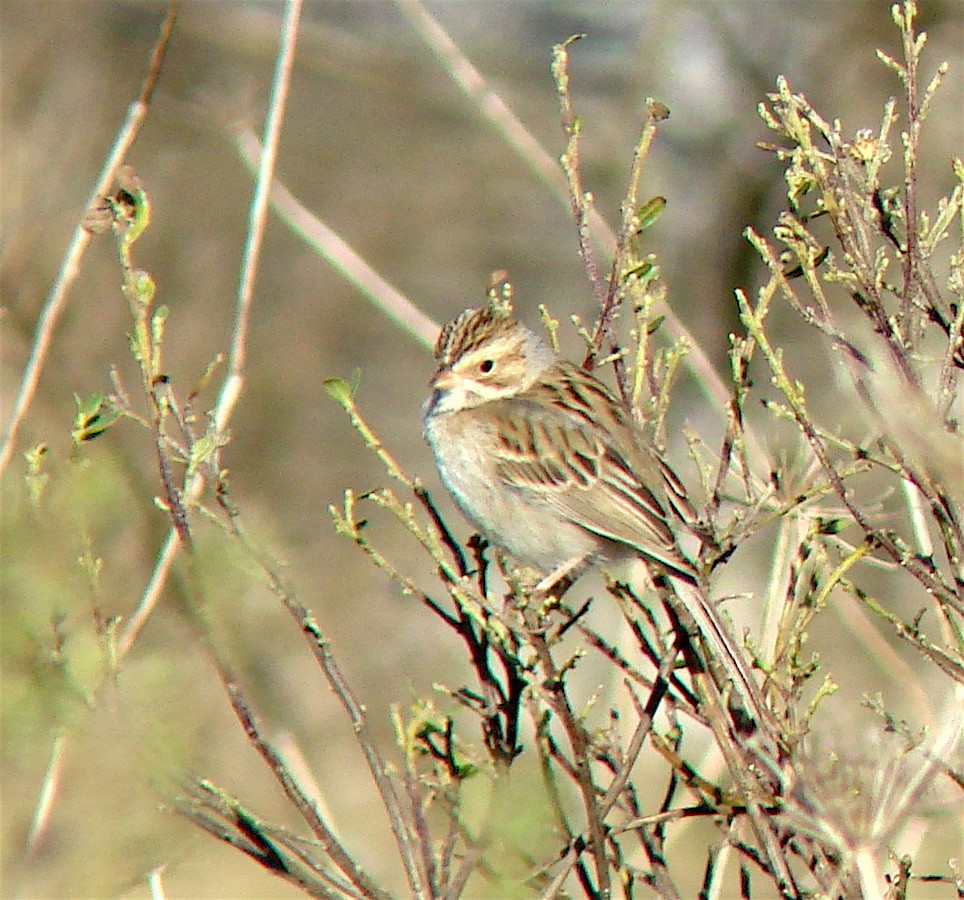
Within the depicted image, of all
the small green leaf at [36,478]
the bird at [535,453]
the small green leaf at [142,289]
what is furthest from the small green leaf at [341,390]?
the bird at [535,453]

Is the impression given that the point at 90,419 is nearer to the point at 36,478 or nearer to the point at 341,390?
the point at 36,478

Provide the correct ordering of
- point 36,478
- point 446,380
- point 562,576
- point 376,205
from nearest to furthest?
1. point 36,478
2. point 562,576
3. point 446,380
4. point 376,205

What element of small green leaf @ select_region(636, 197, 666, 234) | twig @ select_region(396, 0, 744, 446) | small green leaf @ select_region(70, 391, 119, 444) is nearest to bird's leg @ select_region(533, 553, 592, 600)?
twig @ select_region(396, 0, 744, 446)

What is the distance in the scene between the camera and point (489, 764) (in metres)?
2.52

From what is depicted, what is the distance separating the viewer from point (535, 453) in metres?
4.21

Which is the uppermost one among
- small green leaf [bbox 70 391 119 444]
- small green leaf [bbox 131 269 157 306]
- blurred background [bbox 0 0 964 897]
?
blurred background [bbox 0 0 964 897]

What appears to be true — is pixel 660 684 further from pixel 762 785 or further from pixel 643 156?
pixel 643 156

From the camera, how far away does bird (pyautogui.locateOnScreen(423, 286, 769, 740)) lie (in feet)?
12.9

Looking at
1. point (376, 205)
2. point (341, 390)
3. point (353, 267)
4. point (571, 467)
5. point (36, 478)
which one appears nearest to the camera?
point (36, 478)

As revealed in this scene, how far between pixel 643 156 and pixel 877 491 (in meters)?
6.95

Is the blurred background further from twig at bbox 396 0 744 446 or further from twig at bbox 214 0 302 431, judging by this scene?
twig at bbox 214 0 302 431

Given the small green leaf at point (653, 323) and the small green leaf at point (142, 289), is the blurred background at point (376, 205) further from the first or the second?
the small green leaf at point (142, 289)

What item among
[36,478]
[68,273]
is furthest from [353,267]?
[36,478]

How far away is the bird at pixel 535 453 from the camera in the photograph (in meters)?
3.94
